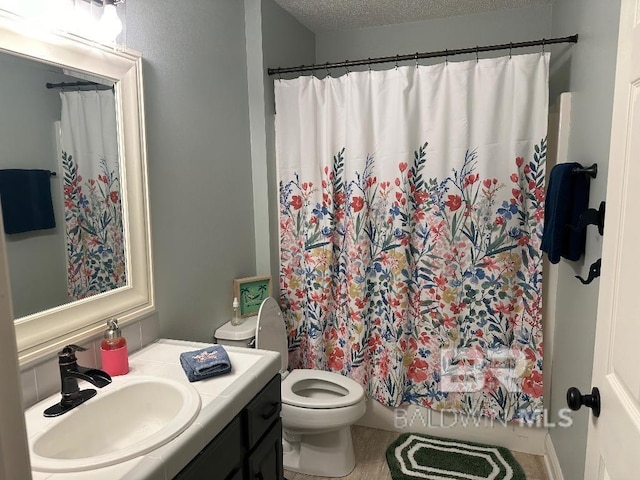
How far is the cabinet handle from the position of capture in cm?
146

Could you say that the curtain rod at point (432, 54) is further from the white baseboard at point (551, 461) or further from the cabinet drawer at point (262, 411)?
the white baseboard at point (551, 461)

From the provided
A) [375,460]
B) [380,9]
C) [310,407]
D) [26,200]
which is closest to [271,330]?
[310,407]

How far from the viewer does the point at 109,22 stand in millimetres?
1404

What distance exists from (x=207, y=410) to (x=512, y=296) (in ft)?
5.37

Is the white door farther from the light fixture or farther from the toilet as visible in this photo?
the light fixture

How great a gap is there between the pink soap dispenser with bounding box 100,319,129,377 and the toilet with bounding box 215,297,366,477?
2.27 feet

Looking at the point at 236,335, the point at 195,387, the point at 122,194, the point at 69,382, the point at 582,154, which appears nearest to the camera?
the point at 69,382

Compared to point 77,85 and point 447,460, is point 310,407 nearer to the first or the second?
point 447,460

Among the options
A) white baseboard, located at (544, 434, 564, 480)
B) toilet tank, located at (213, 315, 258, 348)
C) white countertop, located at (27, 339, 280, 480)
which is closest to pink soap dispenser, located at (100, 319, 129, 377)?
white countertop, located at (27, 339, 280, 480)

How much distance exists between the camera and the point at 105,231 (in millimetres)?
1544


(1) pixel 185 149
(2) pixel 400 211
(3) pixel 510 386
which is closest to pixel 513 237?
(2) pixel 400 211

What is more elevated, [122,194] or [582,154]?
[582,154]

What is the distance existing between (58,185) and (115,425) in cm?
75

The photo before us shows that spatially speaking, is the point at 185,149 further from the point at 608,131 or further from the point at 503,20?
the point at 503,20
